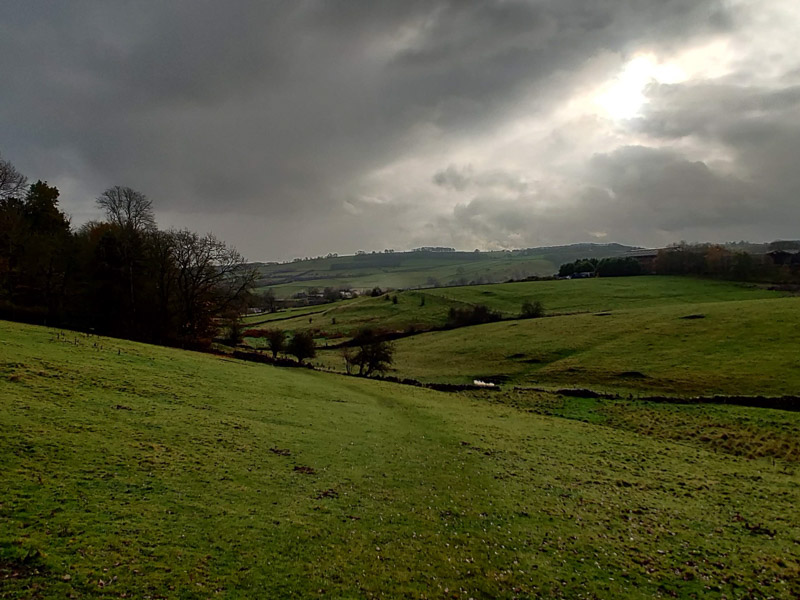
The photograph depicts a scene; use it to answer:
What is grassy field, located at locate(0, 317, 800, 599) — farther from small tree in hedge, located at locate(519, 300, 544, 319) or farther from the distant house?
the distant house

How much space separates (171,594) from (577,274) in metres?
157

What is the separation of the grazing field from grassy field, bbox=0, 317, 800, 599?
64643 mm

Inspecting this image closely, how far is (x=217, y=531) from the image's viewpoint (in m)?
11.9

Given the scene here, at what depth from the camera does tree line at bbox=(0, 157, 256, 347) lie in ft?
149

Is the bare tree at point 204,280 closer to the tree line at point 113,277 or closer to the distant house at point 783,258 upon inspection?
the tree line at point 113,277

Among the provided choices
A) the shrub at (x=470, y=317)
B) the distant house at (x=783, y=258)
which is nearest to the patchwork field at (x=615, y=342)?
the shrub at (x=470, y=317)

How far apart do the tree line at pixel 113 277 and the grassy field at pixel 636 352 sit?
20489mm

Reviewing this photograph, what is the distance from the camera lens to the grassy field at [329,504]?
1044 centimetres

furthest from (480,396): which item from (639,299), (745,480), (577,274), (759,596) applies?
(577,274)

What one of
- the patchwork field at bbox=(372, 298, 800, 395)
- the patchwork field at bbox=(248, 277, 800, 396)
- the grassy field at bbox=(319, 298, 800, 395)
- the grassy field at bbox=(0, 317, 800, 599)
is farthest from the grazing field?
the grassy field at bbox=(0, 317, 800, 599)

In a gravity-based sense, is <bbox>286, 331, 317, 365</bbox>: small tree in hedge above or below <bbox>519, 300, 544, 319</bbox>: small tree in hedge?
below

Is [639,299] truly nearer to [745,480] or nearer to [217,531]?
[745,480]

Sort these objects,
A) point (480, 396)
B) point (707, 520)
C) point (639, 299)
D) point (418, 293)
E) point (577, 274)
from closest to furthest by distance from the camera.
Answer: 1. point (707, 520)
2. point (480, 396)
3. point (639, 299)
4. point (418, 293)
5. point (577, 274)

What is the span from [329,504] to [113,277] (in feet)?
148
